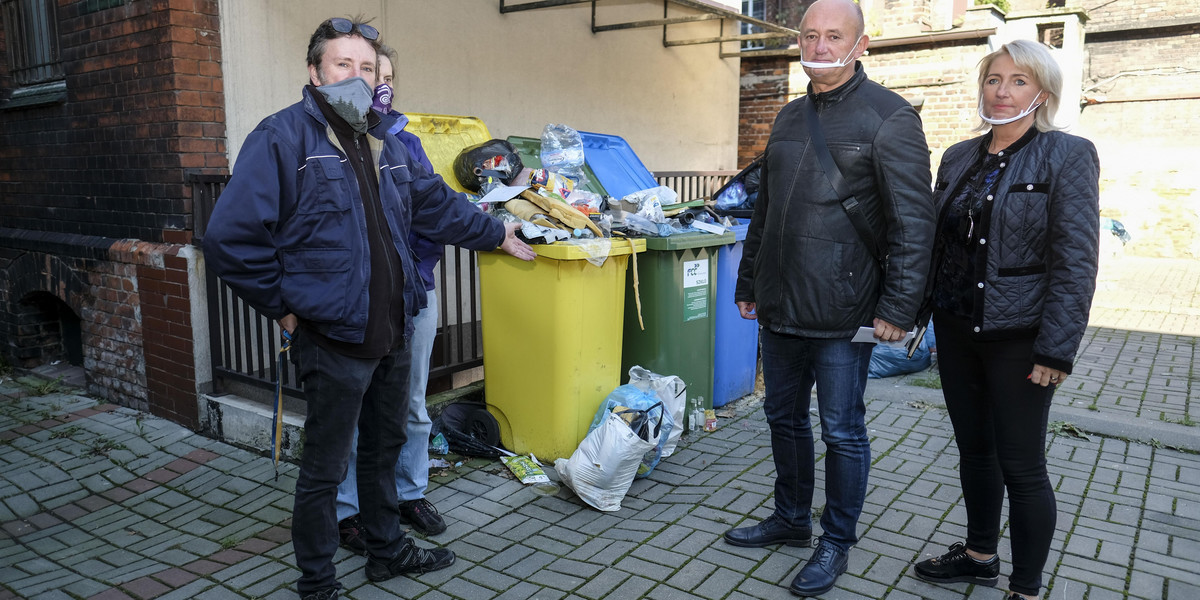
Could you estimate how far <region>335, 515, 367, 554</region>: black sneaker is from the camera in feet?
10.7

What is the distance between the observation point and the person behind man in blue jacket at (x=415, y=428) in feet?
10.8

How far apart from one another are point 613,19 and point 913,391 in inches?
180

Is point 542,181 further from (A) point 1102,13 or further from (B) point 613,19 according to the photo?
(A) point 1102,13

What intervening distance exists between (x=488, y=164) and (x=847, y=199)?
2174mm

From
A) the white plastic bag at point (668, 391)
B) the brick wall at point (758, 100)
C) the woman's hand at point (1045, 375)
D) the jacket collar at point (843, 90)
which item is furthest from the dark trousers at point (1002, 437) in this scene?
the brick wall at point (758, 100)

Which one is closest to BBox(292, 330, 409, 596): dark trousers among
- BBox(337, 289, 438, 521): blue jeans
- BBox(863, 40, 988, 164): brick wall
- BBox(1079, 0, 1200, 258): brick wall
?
BBox(337, 289, 438, 521): blue jeans

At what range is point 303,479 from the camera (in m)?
2.72

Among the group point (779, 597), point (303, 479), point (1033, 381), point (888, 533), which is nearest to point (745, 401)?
point (888, 533)

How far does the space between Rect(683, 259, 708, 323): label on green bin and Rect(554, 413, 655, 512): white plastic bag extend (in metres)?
1.05

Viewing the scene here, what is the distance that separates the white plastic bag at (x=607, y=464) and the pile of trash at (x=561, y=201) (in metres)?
0.88

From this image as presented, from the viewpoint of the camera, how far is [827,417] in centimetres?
297

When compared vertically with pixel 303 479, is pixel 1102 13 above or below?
above

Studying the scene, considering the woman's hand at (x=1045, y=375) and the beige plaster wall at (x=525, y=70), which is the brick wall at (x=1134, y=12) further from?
the woman's hand at (x=1045, y=375)

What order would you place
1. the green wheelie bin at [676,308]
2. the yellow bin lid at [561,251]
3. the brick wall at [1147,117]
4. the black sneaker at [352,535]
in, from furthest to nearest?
the brick wall at [1147,117], the green wheelie bin at [676,308], the yellow bin lid at [561,251], the black sneaker at [352,535]
